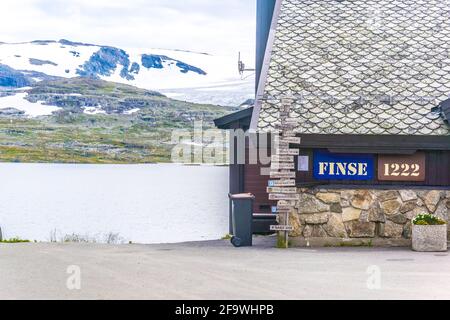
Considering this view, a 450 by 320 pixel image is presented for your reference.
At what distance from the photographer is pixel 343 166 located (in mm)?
18328

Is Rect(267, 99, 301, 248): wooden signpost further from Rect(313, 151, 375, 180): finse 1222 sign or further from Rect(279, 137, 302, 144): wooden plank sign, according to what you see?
Rect(313, 151, 375, 180): finse 1222 sign

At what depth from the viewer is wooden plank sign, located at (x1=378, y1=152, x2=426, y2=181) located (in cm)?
1827

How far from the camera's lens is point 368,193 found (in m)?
17.9

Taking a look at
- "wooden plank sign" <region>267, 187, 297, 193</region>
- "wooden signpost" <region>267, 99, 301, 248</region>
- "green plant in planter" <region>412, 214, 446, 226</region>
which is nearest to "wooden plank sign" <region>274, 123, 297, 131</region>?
"wooden signpost" <region>267, 99, 301, 248</region>

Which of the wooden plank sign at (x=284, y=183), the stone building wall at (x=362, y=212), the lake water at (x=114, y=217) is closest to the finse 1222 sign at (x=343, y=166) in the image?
the stone building wall at (x=362, y=212)

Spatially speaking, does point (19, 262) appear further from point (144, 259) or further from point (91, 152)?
point (91, 152)

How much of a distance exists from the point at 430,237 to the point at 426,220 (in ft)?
1.24

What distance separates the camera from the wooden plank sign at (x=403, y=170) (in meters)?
18.3

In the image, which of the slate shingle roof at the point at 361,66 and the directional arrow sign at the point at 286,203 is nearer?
the directional arrow sign at the point at 286,203

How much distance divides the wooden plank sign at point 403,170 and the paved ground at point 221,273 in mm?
1848

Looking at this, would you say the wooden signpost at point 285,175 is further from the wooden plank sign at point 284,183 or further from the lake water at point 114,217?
the lake water at point 114,217

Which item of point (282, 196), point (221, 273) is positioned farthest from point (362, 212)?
point (221, 273)
